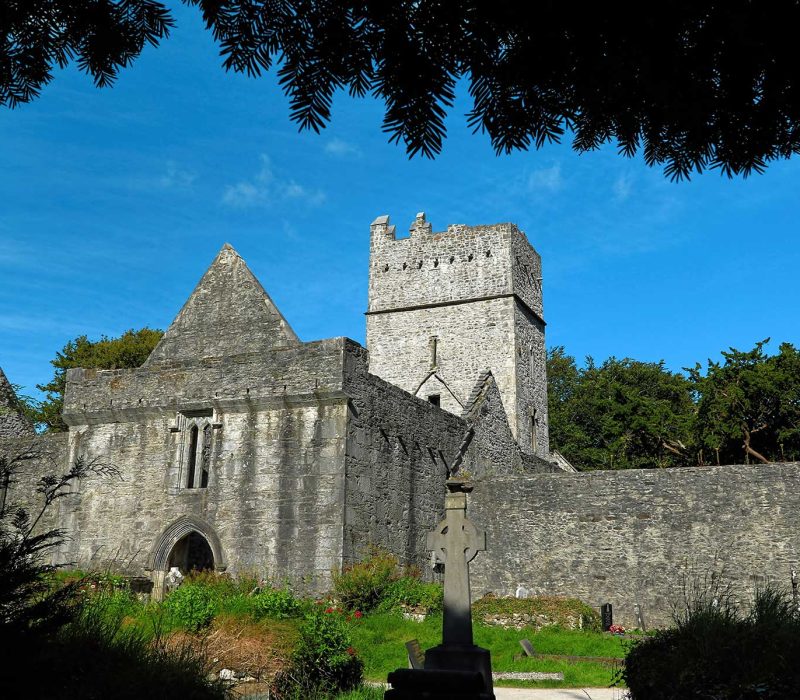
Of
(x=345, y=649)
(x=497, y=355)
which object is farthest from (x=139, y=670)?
(x=497, y=355)

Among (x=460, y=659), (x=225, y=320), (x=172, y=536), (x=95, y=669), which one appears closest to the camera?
(x=95, y=669)

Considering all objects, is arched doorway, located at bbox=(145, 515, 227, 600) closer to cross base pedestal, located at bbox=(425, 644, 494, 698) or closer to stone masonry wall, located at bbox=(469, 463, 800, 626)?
stone masonry wall, located at bbox=(469, 463, 800, 626)

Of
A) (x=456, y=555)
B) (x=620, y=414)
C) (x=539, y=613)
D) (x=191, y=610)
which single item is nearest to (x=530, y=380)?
(x=620, y=414)

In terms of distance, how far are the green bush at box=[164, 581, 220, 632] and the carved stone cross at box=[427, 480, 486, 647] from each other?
3036mm

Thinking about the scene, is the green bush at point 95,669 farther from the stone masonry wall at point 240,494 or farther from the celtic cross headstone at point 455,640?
the stone masonry wall at point 240,494

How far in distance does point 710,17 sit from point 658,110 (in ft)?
1.50

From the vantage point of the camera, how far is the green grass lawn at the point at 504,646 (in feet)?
39.4

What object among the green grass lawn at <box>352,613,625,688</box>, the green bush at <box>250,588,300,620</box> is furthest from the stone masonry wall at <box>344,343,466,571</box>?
the green bush at <box>250,588,300,620</box>

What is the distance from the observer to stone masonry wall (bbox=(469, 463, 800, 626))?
55.8 feet

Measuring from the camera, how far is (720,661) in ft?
22.2

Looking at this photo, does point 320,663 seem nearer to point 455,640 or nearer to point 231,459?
point 455,640

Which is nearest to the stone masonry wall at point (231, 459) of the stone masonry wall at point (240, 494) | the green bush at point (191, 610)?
the stone masonry wall at point (240, 494)

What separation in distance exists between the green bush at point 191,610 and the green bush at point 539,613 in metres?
6.02

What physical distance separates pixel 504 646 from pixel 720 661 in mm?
7616
